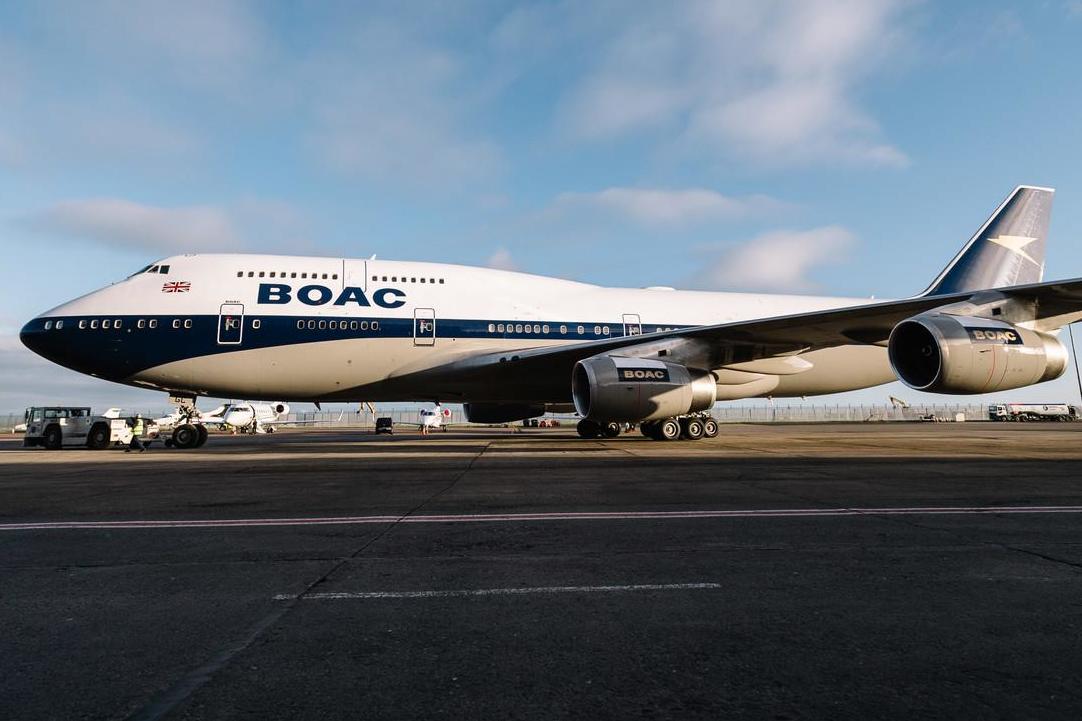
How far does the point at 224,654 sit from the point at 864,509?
5607mm

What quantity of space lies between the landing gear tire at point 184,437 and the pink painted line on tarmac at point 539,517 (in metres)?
12.3

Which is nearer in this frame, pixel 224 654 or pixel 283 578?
pixel 224 654

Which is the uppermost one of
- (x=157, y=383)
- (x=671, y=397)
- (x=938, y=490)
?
(x=157, y=383)

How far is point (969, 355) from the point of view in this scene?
11.5m

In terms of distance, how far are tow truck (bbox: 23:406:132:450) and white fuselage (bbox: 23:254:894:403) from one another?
7.63 m

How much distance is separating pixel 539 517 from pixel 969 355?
992cm

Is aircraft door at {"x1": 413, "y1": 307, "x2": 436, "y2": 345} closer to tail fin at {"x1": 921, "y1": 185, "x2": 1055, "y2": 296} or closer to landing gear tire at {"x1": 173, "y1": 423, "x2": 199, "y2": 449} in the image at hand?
landing gear tire at {"x1": 173, "y1": 423, "x2": 199, "y2": 449}

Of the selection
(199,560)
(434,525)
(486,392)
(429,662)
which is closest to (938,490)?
(434,525)

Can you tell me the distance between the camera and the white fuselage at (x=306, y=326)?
1506 centimetres

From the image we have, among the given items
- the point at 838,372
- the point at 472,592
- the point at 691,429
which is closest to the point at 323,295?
the point at 691,429

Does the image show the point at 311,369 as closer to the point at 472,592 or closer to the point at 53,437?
the point at 53,437

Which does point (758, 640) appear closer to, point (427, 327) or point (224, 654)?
point (224, 654)

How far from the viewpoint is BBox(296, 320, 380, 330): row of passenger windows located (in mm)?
15516

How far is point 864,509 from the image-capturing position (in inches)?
236
